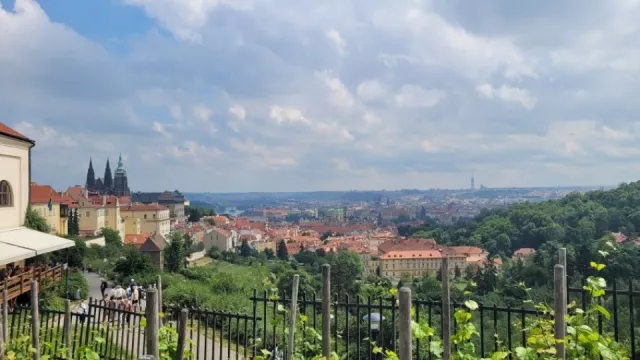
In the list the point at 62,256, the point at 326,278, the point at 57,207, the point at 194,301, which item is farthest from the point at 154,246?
the point at 326,278

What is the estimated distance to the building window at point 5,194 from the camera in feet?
56.0

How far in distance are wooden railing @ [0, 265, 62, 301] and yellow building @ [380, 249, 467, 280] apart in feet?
255

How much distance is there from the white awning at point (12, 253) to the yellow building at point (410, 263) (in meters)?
79.9

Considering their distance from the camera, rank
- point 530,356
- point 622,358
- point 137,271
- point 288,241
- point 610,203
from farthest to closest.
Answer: point 288,241
point 610,203
point 137,271
point 530,356
point 622,358

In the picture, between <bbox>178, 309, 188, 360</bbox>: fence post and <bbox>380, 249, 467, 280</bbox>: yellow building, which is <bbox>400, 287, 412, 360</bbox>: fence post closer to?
<bbox>178, 309, 188, 360</bbox>: fence post

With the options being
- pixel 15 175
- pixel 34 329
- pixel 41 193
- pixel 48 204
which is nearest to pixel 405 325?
pixel 34 329

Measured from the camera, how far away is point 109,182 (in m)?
116

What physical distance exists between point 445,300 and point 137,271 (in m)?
26.9

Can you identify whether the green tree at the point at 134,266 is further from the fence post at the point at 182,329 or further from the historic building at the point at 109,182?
the historic building at the point at 109,182

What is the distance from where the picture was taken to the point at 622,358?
3.32 m

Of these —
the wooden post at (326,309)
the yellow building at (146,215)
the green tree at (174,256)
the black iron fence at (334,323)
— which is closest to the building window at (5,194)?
the black iron fence at (334,323)

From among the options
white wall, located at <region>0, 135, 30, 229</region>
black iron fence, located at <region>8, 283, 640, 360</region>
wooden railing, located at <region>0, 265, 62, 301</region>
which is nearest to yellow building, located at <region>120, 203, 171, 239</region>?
white wall, located at <region>0, 135, 30, 229</region>

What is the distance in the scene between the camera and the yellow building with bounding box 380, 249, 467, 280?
90.8 m

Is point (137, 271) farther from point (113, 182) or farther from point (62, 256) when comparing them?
point (113, 182)
